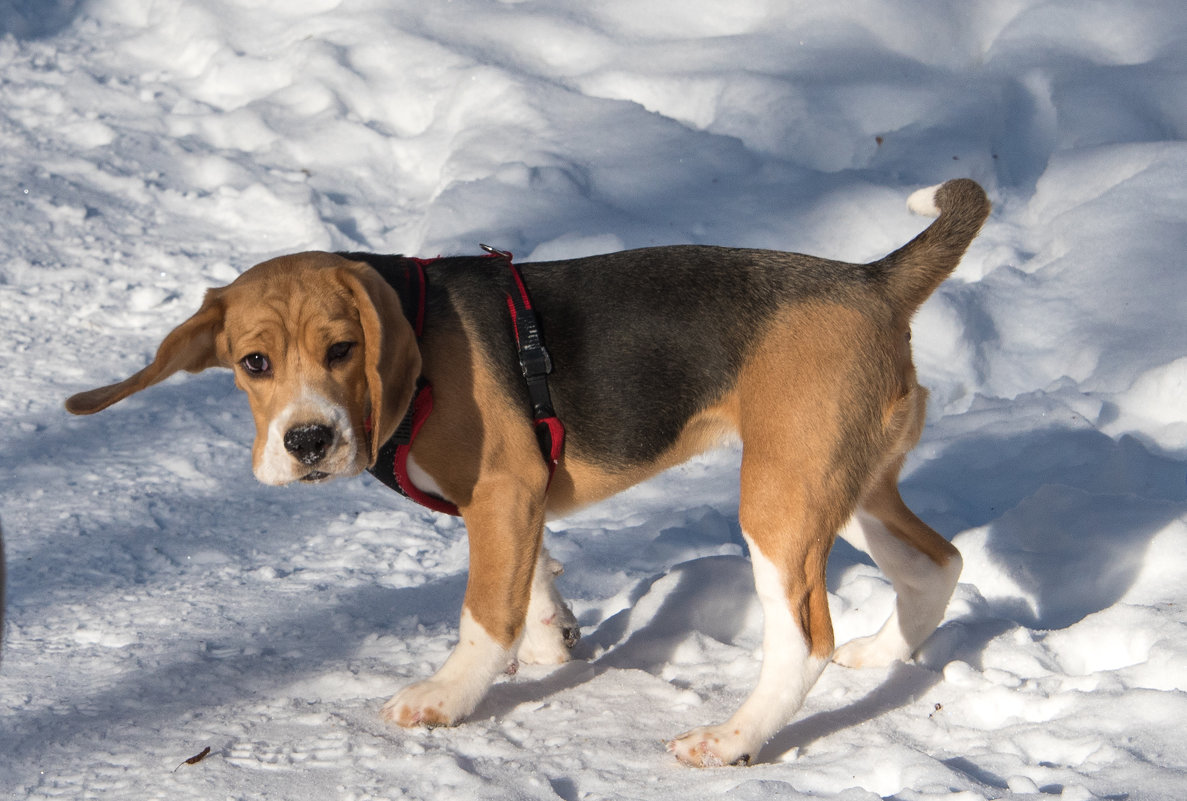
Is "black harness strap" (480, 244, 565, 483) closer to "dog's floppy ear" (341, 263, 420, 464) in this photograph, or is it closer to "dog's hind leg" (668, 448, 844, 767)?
"dog's floppy ear" (341, 263, 420, 464)

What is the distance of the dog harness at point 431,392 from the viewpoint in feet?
11.0

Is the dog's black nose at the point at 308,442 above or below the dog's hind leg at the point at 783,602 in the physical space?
above

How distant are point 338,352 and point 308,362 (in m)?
0.09

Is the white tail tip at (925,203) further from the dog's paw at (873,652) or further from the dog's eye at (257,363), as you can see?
the dog's eye at (257,363)

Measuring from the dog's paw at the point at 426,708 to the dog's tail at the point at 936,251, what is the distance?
69.5 inches

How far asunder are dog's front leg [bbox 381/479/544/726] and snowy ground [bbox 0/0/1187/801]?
0.10 meters

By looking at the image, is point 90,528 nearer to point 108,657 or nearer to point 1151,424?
point 108,657

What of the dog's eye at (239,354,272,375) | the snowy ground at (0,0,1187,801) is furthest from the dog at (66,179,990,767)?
the snowy ground at (0,0,1187,801)

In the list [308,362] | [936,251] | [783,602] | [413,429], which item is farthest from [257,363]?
[936,251]

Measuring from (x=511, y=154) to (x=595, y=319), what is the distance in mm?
4394

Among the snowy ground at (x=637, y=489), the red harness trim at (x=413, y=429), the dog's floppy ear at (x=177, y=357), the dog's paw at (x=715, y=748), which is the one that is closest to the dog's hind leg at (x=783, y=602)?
the dog's paw at (x=715, y=748)

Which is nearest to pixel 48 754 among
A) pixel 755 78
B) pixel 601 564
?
pixel 601 564

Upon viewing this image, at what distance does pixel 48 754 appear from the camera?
3.10m

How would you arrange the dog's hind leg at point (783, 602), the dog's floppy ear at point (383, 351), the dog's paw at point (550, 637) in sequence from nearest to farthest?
the dog's floppy ear at point (383, 351), the dog's hind leg at point (783, 602), the dog's paw at point (550, 637)
